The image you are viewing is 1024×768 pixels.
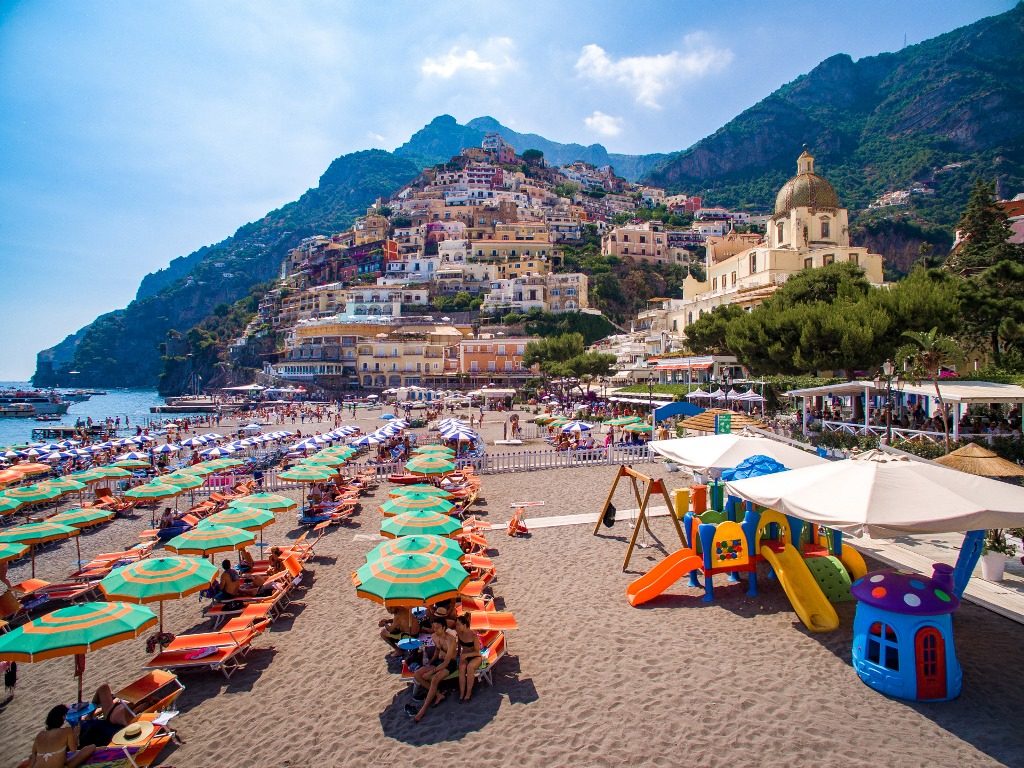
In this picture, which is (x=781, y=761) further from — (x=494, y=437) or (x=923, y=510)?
(x=494, y=437)

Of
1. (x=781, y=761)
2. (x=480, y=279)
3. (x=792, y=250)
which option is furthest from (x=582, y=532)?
(x=480, y=279)

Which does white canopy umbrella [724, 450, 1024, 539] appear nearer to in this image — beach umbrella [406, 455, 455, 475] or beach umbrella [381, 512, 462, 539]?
beach umbrella [381, 512, 462, 539]

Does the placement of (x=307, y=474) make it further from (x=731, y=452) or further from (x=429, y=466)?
(x=731, y=452)

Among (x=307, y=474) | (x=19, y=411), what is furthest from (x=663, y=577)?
(x=19, y=411)

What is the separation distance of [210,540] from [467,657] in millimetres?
4330

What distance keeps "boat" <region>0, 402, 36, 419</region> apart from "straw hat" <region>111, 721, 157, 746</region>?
8008 cm

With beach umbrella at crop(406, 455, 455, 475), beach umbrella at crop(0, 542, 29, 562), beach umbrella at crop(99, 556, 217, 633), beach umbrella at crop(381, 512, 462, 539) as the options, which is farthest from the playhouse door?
beach umbrella at crop(0, 542, 29, 562)

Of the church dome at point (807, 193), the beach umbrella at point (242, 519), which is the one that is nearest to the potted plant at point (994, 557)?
the beach umbrella at point (242, 519)

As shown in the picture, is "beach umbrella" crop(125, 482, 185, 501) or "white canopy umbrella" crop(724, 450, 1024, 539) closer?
"white canopy umbrella" crop(724, 450, 1024, 539)

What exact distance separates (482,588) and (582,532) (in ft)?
11.3

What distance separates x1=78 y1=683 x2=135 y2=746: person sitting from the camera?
15.2 feet

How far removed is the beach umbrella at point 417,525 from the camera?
838cm

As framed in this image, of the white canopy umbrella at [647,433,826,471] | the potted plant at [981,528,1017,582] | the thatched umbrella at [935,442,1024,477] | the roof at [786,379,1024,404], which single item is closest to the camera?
the potted plant at [981,528,1017,582]

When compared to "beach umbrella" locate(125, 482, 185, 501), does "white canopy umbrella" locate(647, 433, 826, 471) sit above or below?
above
